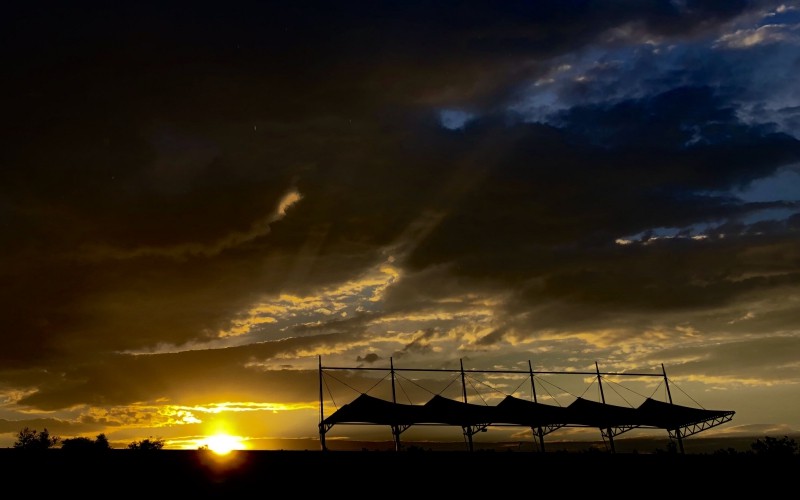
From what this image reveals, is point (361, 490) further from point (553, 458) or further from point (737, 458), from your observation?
point (737, 458)

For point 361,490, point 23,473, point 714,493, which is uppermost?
point 23,473

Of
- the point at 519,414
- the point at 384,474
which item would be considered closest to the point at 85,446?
the point at 384,474

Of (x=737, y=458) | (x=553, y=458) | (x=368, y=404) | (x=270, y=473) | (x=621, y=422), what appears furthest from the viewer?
(x=621, y=422)

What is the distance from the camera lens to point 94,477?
59.7 ft

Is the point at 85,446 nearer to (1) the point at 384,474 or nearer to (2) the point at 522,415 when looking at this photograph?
(1) the point at 384,474

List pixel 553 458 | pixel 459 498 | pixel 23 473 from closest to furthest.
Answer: pixel 23 473 → pixel 459 498 → pixel 553 458

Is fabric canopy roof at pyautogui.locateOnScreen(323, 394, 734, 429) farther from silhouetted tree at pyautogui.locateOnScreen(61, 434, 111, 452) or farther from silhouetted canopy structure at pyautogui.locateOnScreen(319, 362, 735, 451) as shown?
silhouetted tree at pyautogui.locateOnScreen(61, 434, 111, 452)

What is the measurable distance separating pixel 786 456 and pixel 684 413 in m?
15.5

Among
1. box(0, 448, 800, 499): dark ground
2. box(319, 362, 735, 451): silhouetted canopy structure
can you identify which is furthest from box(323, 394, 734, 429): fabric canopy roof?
box(0, 448, 800, 499): dark ground

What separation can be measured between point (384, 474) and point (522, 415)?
20784 mm

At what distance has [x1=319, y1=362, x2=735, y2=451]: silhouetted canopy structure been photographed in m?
36.6

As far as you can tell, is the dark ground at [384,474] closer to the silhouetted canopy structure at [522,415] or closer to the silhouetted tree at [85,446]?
the silhouetted tree at [85,446]

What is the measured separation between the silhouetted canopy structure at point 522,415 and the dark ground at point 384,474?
12503mm

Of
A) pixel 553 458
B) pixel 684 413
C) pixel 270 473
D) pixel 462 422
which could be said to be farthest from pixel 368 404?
pixel 684 413
